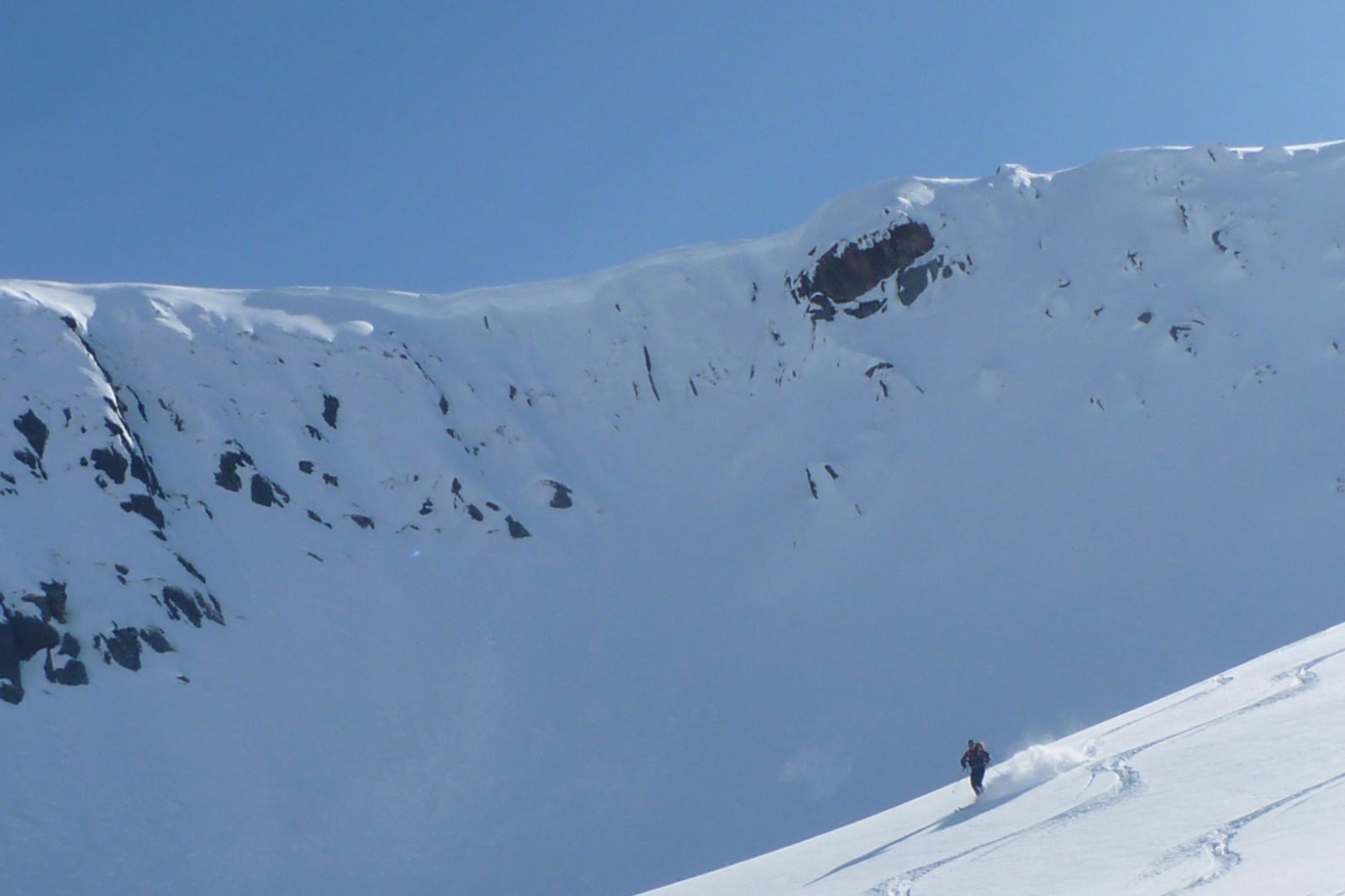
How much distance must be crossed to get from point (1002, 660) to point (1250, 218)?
82.0 feet

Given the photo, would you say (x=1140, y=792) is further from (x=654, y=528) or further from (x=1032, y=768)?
(x=654, y=528)

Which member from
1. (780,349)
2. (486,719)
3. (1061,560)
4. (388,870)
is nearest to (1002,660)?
(1061,560)

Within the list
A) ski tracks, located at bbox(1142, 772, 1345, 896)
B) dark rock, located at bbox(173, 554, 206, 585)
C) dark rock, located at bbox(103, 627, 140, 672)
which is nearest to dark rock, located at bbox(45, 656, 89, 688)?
dark rock, located at bbox(103, 627, 140, 672)

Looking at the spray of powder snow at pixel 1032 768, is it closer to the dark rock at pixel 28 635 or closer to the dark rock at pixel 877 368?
the dark rock at pixel 28 635

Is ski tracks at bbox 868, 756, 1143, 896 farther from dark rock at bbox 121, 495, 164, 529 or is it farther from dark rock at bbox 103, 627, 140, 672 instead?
dark rock at bbox 121, 495, 164, 529

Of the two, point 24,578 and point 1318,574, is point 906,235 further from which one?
point 24,578

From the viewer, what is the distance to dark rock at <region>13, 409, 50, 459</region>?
39.6m

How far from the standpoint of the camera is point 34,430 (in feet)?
131

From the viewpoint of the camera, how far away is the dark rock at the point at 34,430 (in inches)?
1560

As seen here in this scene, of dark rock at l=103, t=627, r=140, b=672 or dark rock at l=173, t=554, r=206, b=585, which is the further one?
dark rock at l=173, t=554, r=206, b=585

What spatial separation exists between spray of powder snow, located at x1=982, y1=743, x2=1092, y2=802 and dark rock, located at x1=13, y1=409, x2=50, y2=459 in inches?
1364

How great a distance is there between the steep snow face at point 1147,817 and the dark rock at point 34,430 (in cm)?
3165

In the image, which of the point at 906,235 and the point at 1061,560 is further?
the point at 906,235

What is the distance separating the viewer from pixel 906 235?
179ft
